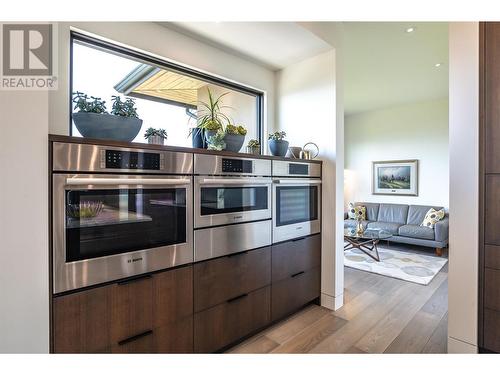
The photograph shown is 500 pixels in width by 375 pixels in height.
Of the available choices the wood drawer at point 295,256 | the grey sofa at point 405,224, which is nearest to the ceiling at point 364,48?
the wood drawer at point 295,256

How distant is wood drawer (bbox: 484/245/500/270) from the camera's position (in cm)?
167

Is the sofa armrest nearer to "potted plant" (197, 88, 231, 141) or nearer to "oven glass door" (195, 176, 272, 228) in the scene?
"oven glass door" (195, 176, 272, 228)

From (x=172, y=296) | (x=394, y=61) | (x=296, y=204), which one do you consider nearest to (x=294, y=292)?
(x=296, y=204)

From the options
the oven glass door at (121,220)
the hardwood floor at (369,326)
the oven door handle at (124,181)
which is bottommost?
the hardwood floor at (369,326)

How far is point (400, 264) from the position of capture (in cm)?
389

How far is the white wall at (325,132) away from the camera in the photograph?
2.51m

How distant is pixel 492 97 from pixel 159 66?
251 centimetres

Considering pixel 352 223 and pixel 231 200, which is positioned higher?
pixel 231 200

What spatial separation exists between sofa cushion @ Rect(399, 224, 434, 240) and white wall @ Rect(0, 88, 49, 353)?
526cm

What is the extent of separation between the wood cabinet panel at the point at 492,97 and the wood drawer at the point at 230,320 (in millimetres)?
1842

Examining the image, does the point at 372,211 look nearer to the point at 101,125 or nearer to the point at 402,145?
the point at 402,145

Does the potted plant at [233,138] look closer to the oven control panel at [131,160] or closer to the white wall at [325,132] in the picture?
the oven control panel at [131,160]
